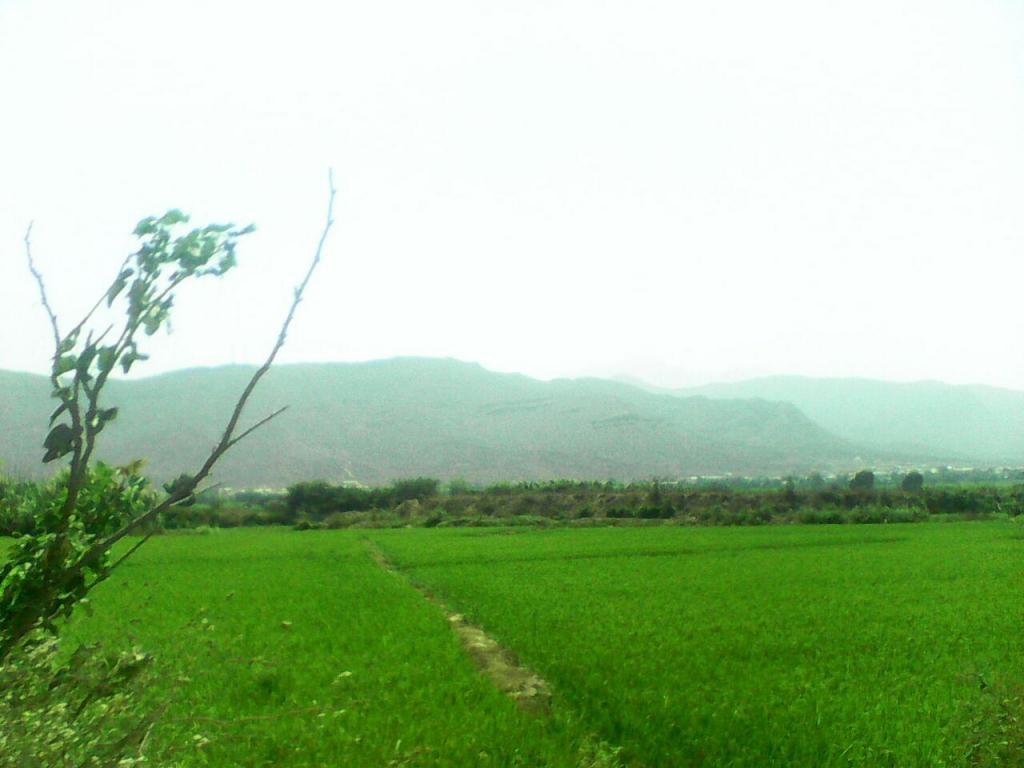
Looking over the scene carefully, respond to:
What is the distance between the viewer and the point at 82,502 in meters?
2.58

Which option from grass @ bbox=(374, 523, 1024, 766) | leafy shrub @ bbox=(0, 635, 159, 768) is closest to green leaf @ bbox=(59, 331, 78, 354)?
leafy shrub @ bbox=(0, 635, 159, 768)

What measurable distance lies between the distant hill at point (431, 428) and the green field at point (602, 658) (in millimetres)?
81577

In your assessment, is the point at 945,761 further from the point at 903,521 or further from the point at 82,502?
the point at 903,521

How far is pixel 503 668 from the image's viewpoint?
11.9 m

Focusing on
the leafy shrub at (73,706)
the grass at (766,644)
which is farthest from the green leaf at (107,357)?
the grass at (766,644)

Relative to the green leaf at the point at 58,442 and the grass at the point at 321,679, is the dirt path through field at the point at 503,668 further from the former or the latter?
the green leaf at the point at 58,442

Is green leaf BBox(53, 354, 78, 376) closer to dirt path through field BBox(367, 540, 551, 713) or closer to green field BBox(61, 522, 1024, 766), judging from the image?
green field BBox(61, 522, 1024, 766)

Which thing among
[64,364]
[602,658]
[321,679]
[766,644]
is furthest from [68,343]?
[766,644]

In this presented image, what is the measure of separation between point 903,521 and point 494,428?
336 ft

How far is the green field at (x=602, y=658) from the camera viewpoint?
736cm

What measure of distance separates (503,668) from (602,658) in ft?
4.88

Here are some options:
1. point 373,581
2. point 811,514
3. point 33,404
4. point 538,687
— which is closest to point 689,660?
point 538,687

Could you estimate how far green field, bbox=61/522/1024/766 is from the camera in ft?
24.2

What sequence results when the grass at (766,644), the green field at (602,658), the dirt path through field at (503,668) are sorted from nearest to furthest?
the green field at (602,658) → the grass at (766,644) → the dirt path through field at (503,668)
